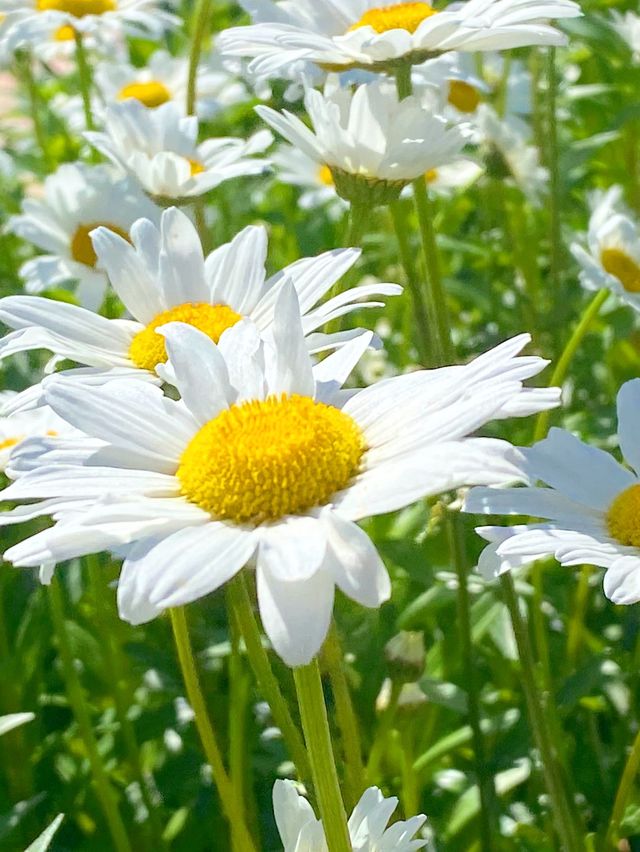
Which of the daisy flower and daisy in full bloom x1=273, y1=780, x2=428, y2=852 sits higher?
the daisy flower

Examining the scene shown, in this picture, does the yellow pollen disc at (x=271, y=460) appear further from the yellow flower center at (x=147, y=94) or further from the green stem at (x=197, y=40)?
the yellow flower center at (x=147, y=94)

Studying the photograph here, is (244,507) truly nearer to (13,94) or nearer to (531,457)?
(531,457)

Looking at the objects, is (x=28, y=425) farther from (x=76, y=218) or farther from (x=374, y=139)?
(x=76, y=218)

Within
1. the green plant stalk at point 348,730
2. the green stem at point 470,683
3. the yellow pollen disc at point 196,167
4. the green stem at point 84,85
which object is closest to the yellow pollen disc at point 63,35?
the green stem at point 84,85

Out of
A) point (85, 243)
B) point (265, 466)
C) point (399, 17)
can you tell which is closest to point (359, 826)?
point (265, 466)

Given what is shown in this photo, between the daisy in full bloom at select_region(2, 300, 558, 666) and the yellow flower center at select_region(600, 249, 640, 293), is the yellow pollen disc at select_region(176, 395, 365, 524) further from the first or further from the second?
the yellow flower center at select_region(600, 249, 640, 293)

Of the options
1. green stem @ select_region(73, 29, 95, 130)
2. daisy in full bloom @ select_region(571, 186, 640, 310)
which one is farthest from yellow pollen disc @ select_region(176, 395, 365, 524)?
green stem @ select_region(73, 29, 95, 130)
